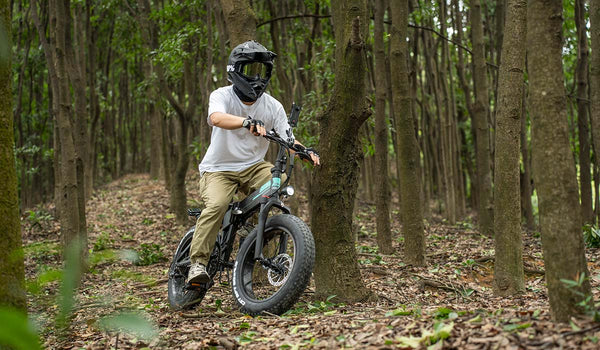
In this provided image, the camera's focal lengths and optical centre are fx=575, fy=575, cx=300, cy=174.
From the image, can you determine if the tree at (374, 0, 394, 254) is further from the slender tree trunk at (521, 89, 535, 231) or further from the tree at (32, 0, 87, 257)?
the slender tree trunk at (521, 89, 535, 231)

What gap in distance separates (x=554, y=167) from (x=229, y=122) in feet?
8.88

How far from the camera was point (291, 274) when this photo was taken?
469 cm

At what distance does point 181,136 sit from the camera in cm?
1380

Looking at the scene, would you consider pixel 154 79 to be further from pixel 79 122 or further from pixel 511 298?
pixel 511 298

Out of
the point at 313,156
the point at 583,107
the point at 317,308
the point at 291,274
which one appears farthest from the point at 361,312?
the point at 583,107

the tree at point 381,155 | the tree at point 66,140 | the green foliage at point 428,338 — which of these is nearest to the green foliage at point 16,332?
the green foliage at point 428,338

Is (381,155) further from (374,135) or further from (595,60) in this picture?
(595,60)

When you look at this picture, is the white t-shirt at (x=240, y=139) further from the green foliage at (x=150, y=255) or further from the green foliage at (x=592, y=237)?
the green foliage at (x=592, y=237)

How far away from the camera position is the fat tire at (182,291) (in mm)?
5746

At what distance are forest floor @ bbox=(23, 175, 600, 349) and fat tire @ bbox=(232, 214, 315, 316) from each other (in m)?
0.12

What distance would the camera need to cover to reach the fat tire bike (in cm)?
470

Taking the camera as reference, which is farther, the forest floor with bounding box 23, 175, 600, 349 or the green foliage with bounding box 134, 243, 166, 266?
the green foliage with bounding box 134, 243, 166, 266

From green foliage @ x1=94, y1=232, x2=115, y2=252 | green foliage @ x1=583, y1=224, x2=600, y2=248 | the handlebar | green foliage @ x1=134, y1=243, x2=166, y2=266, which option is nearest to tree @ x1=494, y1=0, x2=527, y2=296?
the handlebar

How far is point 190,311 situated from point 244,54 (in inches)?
101
